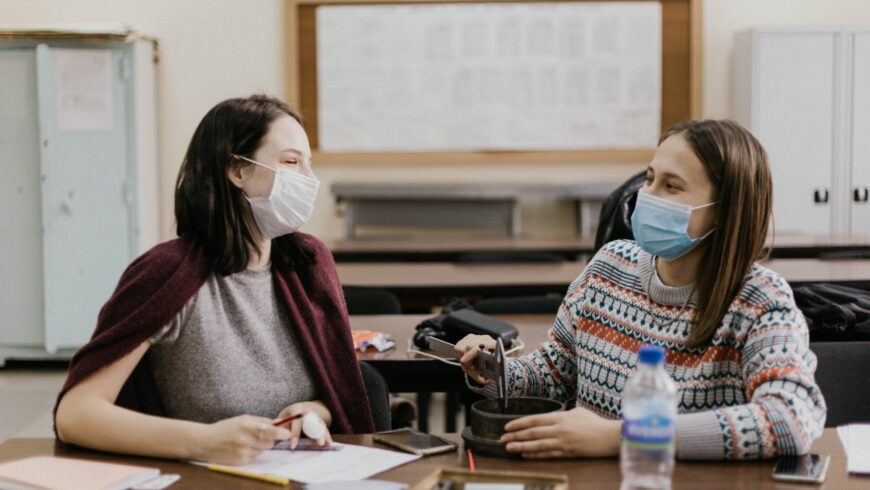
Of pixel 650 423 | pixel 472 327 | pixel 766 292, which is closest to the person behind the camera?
pixel 650 423

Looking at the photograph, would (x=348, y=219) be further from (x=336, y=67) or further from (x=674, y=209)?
(x=674, y=209)

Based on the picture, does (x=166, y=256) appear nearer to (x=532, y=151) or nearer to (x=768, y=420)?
(x=768, y=420)

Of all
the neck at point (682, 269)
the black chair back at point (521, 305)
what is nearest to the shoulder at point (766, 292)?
the neck at point (682, 269)

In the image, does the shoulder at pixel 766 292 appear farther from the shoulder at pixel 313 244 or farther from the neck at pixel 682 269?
the shoulder at pixel 313 244

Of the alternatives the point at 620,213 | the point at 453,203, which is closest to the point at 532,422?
the point at 620,213

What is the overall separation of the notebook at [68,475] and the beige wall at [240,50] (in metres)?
4.73

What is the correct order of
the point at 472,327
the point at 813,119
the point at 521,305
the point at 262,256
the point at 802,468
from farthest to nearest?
the point at 813,119
the point at 521,305
the point at 472,327
the point at 262,256
the point at 802,468

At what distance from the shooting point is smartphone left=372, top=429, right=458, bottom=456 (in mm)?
1492

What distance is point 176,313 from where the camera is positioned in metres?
1.61

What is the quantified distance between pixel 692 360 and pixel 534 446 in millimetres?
334

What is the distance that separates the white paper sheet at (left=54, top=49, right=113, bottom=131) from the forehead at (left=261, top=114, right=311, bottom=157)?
3963 mm

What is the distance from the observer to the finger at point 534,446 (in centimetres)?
142

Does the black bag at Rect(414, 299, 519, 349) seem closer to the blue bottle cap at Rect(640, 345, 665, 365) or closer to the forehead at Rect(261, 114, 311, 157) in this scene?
the forehead at Rect(261, 114, 311, 157)

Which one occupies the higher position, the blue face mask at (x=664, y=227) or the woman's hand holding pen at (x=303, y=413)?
the blue face mask at (x=664, y=227)
